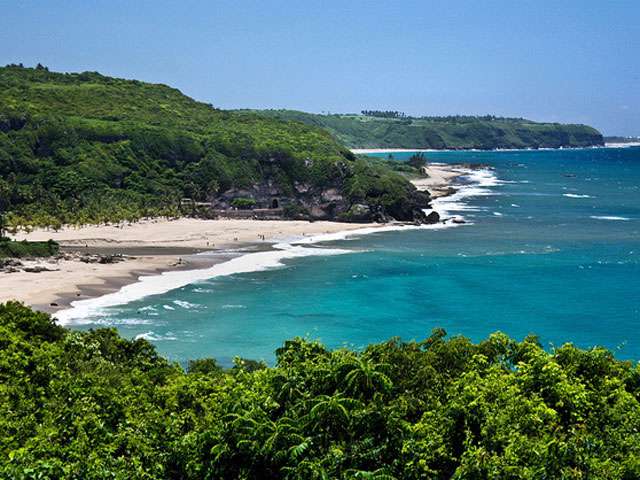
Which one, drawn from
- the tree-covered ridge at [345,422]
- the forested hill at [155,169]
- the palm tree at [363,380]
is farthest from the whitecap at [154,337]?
the forested hill at [155,169]

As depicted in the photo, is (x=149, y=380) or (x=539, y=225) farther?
(x=539, y=225)

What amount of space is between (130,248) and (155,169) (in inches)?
2109

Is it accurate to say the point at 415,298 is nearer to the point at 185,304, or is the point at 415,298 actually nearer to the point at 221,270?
the point at 185,304

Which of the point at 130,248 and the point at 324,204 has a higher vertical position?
the point at 324,204

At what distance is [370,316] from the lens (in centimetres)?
6644

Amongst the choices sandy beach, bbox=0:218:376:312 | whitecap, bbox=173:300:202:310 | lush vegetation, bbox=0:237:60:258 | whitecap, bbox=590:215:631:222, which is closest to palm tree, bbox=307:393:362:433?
whitecap, bbox=173:300:202:310

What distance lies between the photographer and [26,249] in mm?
86812

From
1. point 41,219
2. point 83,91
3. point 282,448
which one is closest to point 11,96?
point 83,91

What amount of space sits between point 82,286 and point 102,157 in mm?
76621

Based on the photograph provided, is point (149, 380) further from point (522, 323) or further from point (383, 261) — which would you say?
point (383, 261)

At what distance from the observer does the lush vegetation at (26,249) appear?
8431 centimetres

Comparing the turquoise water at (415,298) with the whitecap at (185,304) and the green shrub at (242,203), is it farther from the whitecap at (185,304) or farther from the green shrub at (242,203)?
the green shrub at (242,203)

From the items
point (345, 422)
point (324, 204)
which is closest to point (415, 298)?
point (345, 422)

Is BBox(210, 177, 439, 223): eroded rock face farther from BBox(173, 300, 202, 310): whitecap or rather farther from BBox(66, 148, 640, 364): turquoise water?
BBox(173, 300, 202, 310): whitecap
